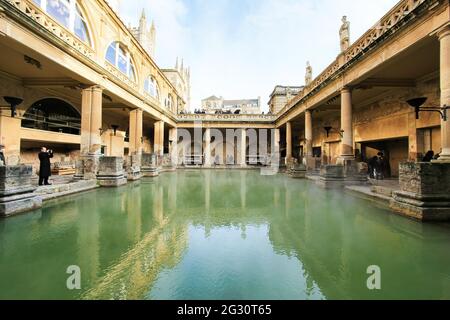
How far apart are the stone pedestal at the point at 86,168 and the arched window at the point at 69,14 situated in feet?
18.3

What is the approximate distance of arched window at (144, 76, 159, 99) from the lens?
17469 millimetres

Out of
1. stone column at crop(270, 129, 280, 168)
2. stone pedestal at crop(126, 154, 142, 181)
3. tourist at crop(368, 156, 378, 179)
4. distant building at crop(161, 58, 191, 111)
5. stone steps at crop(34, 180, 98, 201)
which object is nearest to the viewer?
stone steps at crop(34, 180, 98, 201)

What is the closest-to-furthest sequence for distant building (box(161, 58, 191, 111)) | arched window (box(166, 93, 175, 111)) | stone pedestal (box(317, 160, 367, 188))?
stone pedestal (box(317, 160, 367, 188)), arched window (box(166, 93, 175, 111)), distant building (box(161, 58, 191, 111))

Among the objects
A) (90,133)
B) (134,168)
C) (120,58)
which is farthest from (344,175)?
(120,58)

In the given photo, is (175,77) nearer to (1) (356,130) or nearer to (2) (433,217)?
(1) (356,130)

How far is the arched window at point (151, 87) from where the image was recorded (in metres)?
17.5

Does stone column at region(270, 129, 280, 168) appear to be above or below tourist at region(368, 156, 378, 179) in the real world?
above

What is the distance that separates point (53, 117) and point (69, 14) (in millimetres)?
7380

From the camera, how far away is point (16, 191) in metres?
4.87

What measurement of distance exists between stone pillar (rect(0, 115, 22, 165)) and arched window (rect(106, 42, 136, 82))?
5.76 meters

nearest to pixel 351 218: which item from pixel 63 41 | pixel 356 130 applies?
pixel 63 41

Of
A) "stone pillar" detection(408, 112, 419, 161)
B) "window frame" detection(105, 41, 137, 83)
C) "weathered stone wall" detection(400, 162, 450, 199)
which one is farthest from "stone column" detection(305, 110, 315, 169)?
"window frame" detection(105, 41, 137, 83)

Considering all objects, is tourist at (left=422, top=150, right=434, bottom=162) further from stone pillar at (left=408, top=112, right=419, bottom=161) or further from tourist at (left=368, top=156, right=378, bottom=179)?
tourist at (left=368, top=156, right=378, bottom=179)

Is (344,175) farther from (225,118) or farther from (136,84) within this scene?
(225,118)
